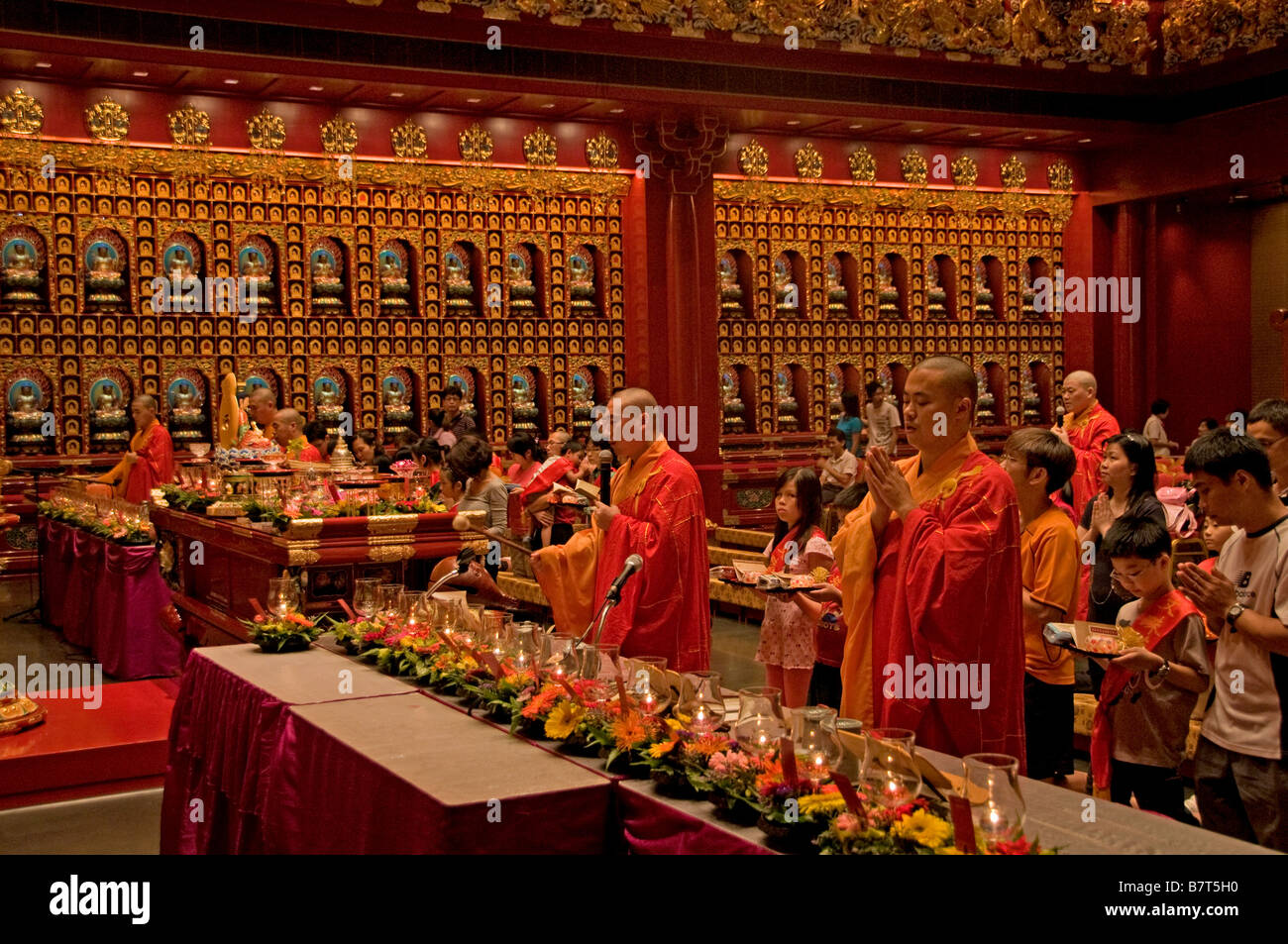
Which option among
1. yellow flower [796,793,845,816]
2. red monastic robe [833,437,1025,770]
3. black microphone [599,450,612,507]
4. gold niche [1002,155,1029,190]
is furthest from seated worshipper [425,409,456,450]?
yellow flower [796,793,845,816]

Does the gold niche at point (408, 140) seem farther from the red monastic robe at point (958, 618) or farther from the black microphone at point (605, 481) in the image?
the red monastic robe at point (958, 618)

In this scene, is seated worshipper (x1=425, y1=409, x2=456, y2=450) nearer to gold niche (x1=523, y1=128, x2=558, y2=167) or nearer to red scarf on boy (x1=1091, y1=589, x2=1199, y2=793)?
gold niche (x1=523, y1=128, x2=558, y2=167)

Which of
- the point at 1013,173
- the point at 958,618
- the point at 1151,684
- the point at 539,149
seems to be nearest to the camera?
the point at 958,618

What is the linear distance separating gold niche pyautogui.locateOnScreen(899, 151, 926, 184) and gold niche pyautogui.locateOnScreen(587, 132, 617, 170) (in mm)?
4369

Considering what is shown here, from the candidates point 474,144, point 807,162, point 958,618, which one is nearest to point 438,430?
point 474,144

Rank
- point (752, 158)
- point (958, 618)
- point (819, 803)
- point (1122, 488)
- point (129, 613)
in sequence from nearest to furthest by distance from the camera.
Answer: point (819, 803)
point (958, 618)
point (1122, 488)
point (129, 613)
point (752, 158)

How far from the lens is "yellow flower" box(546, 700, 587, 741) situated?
3180 millimetres

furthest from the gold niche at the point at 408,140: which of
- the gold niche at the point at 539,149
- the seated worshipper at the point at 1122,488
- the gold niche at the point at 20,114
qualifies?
the seated worshipper at the point at 1122,488

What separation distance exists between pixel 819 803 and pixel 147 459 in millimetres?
10176

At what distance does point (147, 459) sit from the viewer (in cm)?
1145

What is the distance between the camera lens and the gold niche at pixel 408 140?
47.5 feet

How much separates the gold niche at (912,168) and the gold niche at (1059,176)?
2.13 metres

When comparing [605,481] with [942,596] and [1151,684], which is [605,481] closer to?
[942,596]
